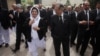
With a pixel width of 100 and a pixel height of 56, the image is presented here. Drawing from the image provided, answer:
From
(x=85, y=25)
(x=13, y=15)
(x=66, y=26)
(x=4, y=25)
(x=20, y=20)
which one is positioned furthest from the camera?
(x=4, y=25)

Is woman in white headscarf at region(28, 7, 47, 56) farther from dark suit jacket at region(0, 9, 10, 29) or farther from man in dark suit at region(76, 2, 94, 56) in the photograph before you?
dark suit jacket at region(0, 9, 10, 29)

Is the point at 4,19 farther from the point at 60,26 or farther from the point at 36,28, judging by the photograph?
the point at 60,26

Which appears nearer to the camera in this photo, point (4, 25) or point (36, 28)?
point (36, 28)

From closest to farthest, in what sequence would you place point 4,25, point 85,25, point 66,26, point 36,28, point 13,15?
point 66,26 < point 36,28 < point 85,25 < point 13,15 < point 4,25

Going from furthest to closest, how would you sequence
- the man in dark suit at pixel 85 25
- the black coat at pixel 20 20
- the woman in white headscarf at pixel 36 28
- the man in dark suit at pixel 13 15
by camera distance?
the man in dark suit at pixel 13 15 < the black coat at pixel 20 20 < the man in dark suit at pixel 85 25 < the woman in white headscarf at pixel 36 28

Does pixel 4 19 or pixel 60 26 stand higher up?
pixel 60 26

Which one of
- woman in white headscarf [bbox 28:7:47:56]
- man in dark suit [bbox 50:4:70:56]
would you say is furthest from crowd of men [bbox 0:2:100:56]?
woman in white headscarf [bbox 28:7:47:56]

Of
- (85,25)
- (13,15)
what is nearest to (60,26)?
(85,25)

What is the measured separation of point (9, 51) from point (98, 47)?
12.3ft

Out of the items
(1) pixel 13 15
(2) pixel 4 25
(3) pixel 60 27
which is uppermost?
(3) pixel 60 27

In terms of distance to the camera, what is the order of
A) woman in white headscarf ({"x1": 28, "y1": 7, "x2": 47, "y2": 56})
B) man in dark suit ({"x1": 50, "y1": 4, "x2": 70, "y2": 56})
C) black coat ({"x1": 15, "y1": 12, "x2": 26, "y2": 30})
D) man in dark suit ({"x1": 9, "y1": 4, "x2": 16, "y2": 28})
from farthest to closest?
man in dark suit ({"x1": 9, "y1": 4, "x2": 16, "y2": 28}) → black coat ({"x1": 15, "y1": 12, "x2": 26, "y2": 30}) → woman in white headscarf ({"x1": 28, "y1": 7, "x2": 47, "y2": 56}) → man in dark suit ({"x1": 50, "y1": 4, "x2": 70, "y2": 56})

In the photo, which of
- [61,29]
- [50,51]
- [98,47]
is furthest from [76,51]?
[61,29]

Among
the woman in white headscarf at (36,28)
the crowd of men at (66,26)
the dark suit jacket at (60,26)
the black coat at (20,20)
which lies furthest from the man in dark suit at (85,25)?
the black coat at (20,20)

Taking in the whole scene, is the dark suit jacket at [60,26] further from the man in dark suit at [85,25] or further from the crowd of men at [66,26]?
the man in dark suit at [85,25]
